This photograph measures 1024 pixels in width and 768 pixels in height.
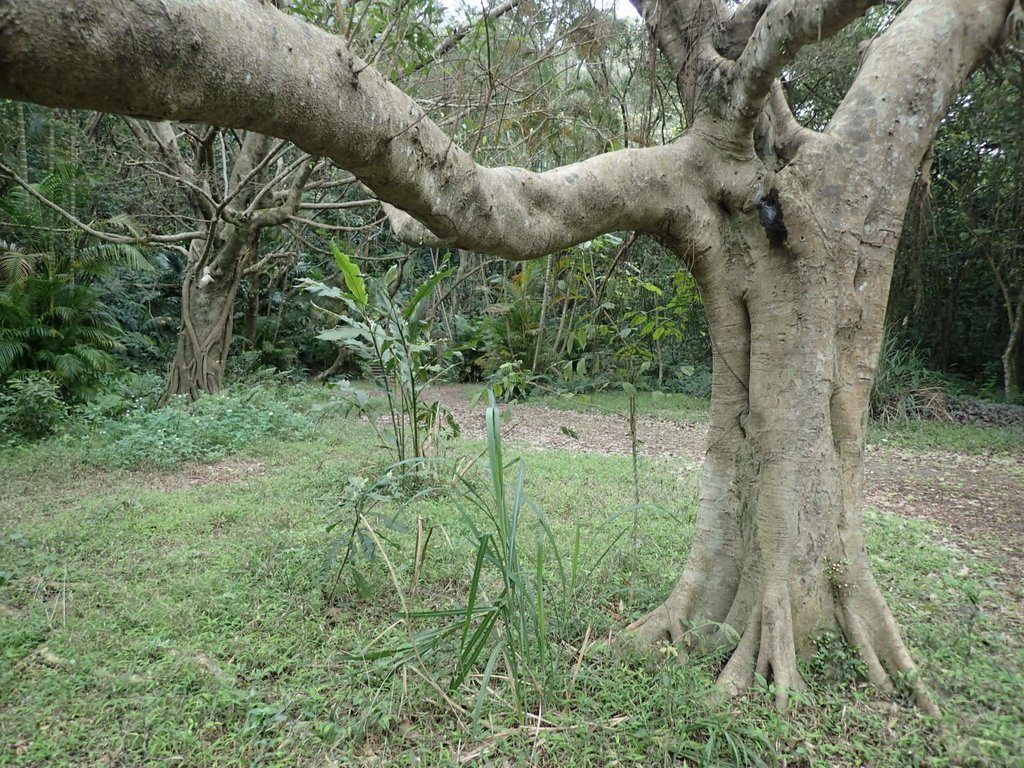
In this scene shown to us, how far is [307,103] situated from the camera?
1.64m

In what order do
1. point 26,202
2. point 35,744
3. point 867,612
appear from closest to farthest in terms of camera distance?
point 35,744, point 867,612, point 26,202

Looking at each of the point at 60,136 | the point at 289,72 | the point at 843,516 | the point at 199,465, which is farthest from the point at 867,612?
the point at 60,136

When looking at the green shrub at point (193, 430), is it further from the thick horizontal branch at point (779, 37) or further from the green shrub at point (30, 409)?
the thick horizontal branch at point (779, 37)

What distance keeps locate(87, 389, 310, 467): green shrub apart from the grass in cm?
179

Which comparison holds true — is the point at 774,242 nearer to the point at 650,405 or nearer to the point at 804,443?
the point at 804,443

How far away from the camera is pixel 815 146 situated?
2.62 meters

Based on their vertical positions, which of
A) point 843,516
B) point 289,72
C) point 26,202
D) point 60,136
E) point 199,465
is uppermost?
point 60,136

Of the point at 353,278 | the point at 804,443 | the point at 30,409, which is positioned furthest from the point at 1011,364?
the point at 30,409

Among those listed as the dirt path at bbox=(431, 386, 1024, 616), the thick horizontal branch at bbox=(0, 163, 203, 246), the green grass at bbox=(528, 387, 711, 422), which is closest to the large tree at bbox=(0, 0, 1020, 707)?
the dirt path at bbox=(431, 386, 1024, 616)

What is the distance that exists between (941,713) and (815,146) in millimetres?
2282

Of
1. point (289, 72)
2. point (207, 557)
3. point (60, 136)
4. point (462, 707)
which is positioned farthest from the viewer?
point (60, 136)

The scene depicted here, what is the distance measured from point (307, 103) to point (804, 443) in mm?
2250

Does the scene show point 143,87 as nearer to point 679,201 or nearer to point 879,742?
point 679,201

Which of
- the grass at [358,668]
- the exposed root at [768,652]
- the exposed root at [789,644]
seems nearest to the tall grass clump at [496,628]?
the grass at [358,668]
